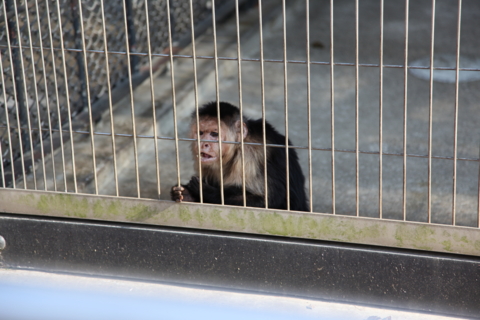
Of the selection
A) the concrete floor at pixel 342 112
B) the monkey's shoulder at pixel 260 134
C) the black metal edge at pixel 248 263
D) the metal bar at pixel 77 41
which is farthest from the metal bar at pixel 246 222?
the metal bar at pixel 77 41

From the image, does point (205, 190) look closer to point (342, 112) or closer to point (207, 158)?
point (207, 158)

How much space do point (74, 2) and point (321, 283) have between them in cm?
271

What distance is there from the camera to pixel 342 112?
5.49 meters

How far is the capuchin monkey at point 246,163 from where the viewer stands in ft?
11.2

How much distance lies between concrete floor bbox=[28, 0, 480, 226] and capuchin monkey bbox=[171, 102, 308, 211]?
0.54 meters

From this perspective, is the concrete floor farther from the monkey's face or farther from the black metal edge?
the black metal edge

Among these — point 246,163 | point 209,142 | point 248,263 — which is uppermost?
point 209,142

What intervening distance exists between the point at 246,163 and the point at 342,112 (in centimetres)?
218

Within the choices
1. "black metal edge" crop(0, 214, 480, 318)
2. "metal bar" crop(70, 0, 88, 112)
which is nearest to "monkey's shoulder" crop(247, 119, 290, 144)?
"black metal edge" crop(0, 214, 480, 318)

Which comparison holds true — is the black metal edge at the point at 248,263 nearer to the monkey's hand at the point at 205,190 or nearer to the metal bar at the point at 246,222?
the metal bar at the point at 246,222

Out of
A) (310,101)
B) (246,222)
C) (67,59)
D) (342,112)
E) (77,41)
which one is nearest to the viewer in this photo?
(246,222)

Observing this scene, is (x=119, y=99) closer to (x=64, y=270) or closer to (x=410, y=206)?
(x=64, y=270)

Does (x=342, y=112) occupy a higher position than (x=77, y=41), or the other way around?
(x=77, y=41)

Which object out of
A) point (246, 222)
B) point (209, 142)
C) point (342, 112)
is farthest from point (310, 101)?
point (246, 222)
